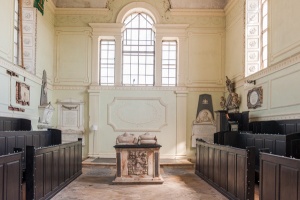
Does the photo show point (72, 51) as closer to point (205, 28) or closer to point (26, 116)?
point (26, 116)

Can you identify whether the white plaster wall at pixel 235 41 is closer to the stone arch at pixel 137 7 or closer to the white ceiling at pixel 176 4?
the white ceiling at pixel 176 4

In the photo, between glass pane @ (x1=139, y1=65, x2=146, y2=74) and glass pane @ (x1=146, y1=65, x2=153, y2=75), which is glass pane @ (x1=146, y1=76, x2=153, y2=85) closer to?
glass pane @ (x1=146, y1=65, x2=153, y2=75)

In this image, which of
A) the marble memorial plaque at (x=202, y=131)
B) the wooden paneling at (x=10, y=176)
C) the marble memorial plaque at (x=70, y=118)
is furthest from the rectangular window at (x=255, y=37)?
the wooden paneling at (x=10, y=176)

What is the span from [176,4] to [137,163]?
8522 mm

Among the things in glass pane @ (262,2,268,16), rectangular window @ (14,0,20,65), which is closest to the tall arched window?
rectangular window @ (14,0,20,65)

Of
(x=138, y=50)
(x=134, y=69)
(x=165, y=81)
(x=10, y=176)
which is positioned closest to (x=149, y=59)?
(x=138, y=50)

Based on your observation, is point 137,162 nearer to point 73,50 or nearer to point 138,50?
point 138,50

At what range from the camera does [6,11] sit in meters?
10.4

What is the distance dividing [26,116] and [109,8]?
20.6 feet

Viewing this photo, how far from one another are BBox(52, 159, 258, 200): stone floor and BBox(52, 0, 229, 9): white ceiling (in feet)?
24.5

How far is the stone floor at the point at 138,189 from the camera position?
24.9 ft

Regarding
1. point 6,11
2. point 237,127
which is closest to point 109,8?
point 6,11

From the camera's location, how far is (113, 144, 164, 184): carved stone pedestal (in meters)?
9.38

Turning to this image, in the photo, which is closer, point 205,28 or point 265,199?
point 265,199
